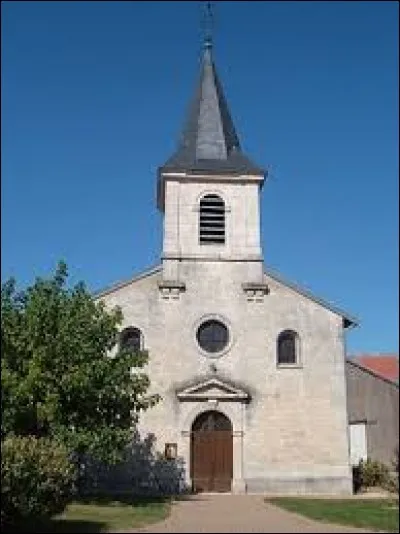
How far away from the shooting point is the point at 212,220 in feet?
86.6

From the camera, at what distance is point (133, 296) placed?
81.5 ft

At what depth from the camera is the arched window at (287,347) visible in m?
24.8

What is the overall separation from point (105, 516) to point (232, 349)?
29.9ft

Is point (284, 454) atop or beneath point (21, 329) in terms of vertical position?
beneath

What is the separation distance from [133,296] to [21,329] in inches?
284

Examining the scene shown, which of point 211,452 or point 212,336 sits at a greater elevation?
point 212,336

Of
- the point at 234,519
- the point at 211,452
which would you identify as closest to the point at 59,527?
the point at 234,519

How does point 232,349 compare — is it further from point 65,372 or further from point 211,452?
point 65,372

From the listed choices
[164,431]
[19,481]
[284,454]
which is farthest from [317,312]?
[19,481]

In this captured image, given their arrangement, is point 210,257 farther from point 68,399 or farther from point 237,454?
point 68,399

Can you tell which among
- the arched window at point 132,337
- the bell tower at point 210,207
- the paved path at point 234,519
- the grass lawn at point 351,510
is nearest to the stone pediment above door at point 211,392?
the arched window at point 132,337

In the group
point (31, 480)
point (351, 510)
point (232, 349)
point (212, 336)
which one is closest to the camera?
point (31, 480)

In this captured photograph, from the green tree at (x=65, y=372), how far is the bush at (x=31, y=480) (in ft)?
9.19

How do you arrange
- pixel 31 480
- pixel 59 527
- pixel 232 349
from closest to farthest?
pixel 31 480, pixel 59 527, pixel 232 349
